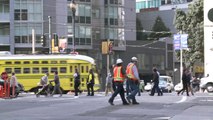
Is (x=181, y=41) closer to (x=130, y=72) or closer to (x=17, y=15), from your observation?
(x=17, y=15)

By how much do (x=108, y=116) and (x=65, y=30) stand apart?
51.9m

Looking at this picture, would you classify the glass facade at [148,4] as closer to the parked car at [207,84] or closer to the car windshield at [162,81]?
the car windshield at [162,81]

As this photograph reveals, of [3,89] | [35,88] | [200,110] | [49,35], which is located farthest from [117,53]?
[200,110]

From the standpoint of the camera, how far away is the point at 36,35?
206 feet

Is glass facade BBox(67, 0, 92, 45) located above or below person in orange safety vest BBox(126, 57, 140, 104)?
above

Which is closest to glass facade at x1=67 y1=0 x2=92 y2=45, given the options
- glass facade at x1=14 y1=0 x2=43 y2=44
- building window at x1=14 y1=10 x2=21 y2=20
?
glass facade at x1=14 y1=0 x2=43 y2=44

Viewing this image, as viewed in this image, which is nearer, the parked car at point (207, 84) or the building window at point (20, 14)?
the parked car at point (207, 84)

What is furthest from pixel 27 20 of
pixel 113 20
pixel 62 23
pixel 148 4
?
pixel 148 4

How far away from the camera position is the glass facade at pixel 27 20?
63.0m

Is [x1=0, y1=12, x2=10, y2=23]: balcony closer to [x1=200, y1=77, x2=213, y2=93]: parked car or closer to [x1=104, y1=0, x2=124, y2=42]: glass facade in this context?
[x1=104, y1=0, x2=124, y2=42]: glass facade

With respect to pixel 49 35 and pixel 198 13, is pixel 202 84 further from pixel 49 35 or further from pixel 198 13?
pixel 49 35

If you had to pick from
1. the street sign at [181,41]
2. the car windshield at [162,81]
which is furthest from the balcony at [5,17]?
the car windshield at [162,81]

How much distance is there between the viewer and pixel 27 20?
63.3 metres

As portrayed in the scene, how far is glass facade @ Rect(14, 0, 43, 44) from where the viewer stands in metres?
63.0
